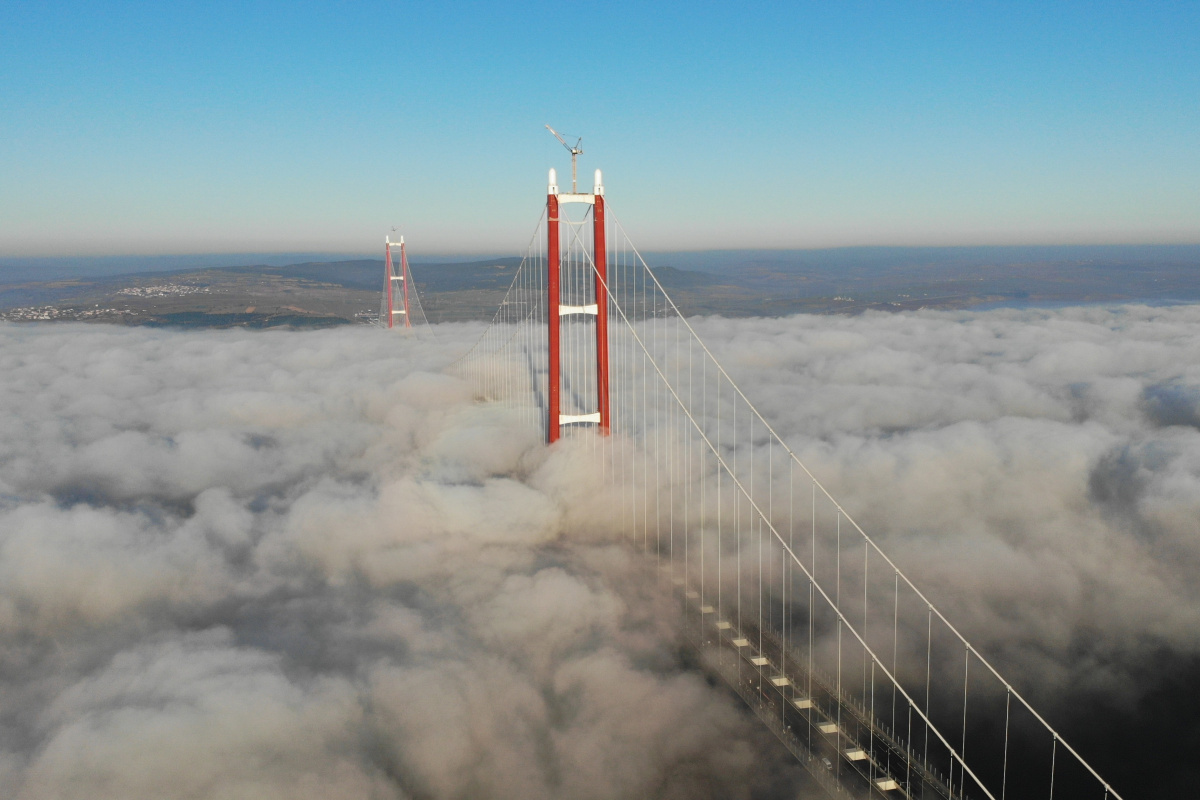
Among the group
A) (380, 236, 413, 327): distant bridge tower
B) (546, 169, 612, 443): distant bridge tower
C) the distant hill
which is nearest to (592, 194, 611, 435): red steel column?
(546, 169, 612, 443): distant bridge tower

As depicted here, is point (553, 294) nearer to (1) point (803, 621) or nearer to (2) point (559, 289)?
(2) point (559, 289)

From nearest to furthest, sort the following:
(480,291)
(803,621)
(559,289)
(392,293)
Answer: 1. (559,289)
2. (803,621)
3. (392,293)
4. (480,291)

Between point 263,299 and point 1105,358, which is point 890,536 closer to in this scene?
point 1105,358

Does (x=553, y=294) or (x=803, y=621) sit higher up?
(x=553, y=294)

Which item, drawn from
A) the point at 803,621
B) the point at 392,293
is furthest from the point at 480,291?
the point at 803,621

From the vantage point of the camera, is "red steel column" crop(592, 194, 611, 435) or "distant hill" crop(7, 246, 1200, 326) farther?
"distant hill" crop(7, 246, 1200, 326)

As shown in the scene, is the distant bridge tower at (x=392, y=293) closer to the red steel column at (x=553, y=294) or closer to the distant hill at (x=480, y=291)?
the distant hill at (x=480, y=291)

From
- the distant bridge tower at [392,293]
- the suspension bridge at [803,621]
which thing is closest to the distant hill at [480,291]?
the distant bridge tower at [392,293]

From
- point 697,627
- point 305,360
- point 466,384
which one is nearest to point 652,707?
point 697,627

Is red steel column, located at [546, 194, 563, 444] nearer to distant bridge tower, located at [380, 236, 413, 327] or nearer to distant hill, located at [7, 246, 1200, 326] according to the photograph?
distant bridge tower, located at [380, 236, 413, 327]

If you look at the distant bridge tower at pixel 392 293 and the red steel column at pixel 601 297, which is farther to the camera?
the distant bridge tower at pixel 392 293

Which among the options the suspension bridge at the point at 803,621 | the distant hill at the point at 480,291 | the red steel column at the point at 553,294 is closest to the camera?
the suspension bridge at the point at 803,621
